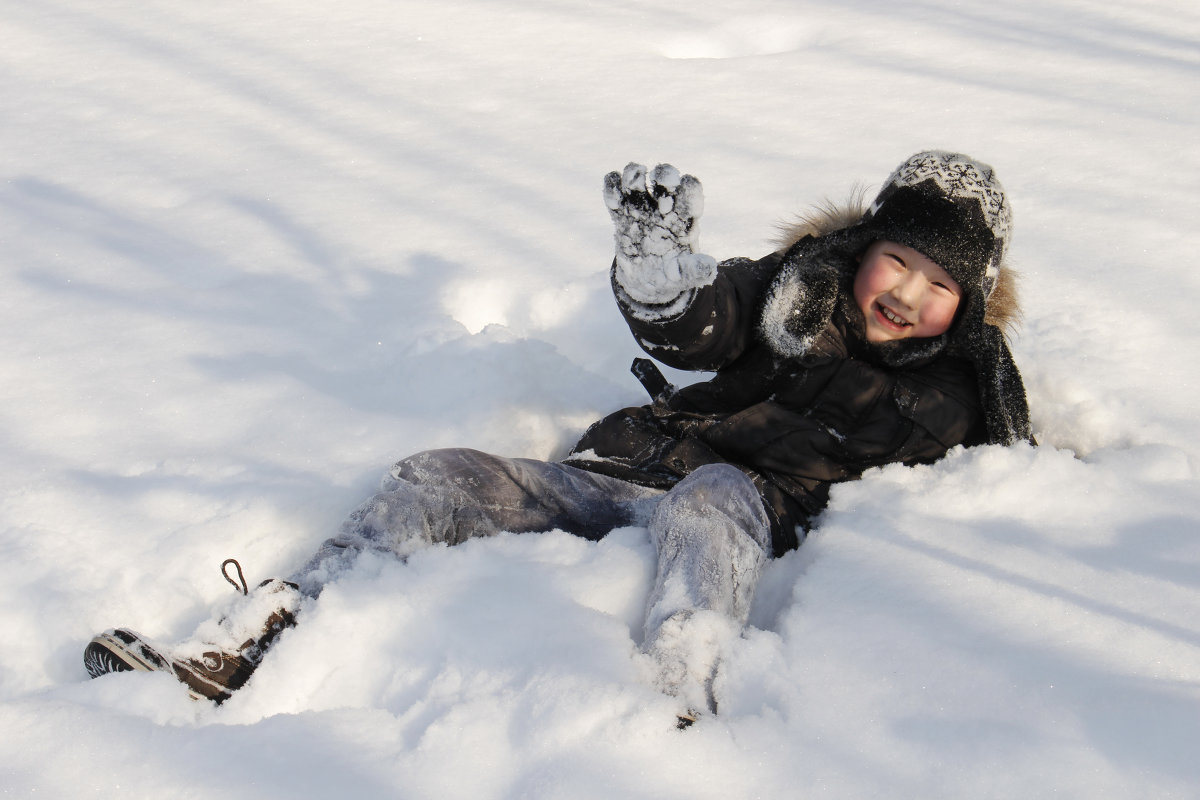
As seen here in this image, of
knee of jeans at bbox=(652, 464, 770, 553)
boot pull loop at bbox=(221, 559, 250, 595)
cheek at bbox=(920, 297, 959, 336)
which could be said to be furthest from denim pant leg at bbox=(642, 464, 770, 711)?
boot pull loop at bbox=(221, 559, 250, 595)

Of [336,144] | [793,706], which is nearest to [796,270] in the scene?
[793,706]

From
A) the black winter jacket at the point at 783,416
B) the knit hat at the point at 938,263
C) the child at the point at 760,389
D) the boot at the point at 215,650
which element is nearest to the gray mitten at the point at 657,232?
the child at the point at 760,389

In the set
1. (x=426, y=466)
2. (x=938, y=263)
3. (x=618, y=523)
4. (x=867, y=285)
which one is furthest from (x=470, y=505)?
(x=938, y=263)

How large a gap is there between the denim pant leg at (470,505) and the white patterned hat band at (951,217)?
0.70m

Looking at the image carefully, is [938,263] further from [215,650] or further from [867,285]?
[215,650]

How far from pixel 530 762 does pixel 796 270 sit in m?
1.10

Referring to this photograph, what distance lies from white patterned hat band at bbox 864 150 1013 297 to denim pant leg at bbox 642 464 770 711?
562 millimetres

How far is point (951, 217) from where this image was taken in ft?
5.66

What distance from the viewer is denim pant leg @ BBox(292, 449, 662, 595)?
1.55 meters

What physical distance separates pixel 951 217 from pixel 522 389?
0.94 meters

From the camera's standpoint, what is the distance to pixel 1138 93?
10.5ft

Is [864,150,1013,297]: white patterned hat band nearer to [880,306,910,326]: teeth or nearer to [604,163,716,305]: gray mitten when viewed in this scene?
[880,306,910,326]: teeth

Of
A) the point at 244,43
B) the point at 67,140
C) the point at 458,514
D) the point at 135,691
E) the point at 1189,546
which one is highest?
the point at 244,43

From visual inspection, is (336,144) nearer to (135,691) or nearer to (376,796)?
(135,691)
